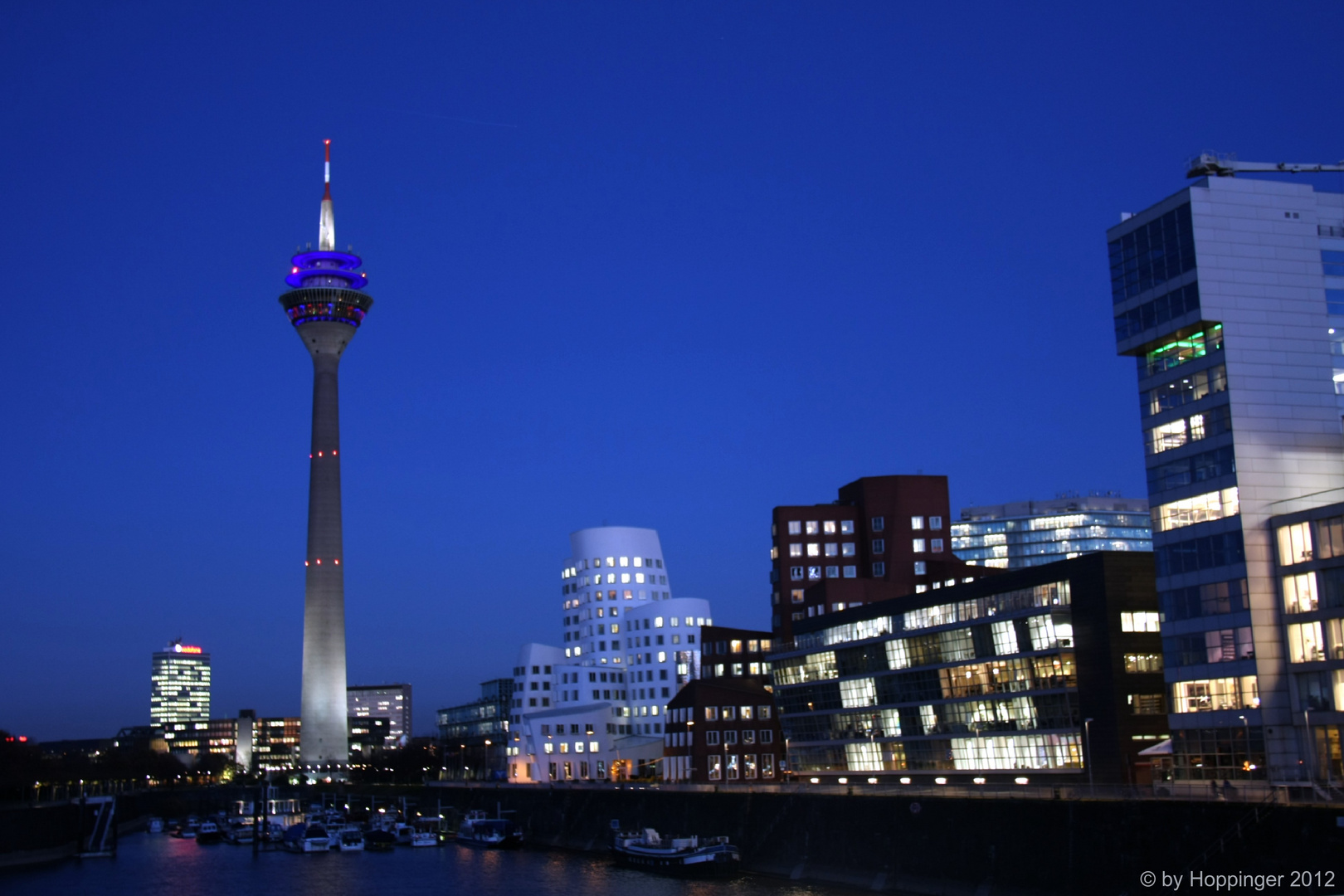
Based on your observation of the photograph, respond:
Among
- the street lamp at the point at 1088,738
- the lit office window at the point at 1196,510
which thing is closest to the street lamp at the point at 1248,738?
the lit office window at the point at 1196,510

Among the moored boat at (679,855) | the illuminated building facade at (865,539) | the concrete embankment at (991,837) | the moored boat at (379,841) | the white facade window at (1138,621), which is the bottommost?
the moored boat at (379,841)

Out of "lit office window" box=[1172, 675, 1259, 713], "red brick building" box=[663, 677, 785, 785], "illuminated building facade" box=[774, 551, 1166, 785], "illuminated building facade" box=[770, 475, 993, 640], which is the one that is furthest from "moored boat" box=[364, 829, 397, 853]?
"lit office window" box=[1172, 675, 1259, 713]

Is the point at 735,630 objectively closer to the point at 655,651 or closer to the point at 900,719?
the point at 655,651

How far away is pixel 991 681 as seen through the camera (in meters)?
101

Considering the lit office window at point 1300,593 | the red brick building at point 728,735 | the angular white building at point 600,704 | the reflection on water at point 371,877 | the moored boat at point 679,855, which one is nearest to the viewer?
the lit office window at point 1300,593

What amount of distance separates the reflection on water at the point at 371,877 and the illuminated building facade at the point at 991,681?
76.2 feet

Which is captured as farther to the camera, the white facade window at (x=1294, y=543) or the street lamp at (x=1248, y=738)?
the street lamp at (x=1248, y=738)

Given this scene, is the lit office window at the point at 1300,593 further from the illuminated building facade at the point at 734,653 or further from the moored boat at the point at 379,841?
the illuminated building facade at the point at 734,653

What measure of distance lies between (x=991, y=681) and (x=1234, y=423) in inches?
1293

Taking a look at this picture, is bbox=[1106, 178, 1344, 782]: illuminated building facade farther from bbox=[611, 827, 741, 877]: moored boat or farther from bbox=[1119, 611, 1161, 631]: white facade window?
bbox=[611, 827, 741, 877]: moored boat

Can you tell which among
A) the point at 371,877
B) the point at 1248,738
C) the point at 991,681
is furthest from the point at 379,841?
the point at 1248,738

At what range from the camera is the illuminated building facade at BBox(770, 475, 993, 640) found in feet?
513

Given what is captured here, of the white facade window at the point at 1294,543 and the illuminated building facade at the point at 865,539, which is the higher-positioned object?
the illuminated building facade at the point at 865,539

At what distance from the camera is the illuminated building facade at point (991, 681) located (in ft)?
285
